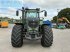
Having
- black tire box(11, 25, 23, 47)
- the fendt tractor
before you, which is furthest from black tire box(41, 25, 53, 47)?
black tire box(11, 25, 23, 47)

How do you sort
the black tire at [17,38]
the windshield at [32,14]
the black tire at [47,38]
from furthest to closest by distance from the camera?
the windshield at [32,14], the black tire at [47,38], the black tire at [17,38]

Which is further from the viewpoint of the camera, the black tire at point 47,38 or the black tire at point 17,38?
the black tire at point 47,38

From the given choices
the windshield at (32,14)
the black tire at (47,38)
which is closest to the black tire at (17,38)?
the black tire at (47,38)

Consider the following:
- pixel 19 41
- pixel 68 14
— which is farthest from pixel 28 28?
pixel 68 14

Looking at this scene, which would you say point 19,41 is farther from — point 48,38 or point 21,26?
point 48,38

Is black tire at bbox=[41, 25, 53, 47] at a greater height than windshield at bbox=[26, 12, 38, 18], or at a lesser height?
lesser

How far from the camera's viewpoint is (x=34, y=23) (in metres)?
10.5

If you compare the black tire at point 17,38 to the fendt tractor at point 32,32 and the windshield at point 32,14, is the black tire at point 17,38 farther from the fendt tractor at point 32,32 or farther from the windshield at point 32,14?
the windshield at point 32,14

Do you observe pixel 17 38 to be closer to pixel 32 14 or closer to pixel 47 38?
pixel 47 38

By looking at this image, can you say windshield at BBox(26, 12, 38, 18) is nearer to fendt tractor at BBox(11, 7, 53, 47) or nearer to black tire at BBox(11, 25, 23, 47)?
fendt tractor at BBox(11, 7, 53, 47)

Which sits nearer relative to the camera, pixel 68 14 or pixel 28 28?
pixel 28 28

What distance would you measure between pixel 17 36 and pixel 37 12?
2405 millimetres

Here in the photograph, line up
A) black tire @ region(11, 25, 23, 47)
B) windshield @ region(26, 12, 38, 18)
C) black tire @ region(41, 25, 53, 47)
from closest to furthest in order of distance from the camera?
1. black tire @ region(11, 25, 23, 47)
2. black tire @ region(41, 25, 53, 47)
3. windshield @ region(26, 12, 38, 18)

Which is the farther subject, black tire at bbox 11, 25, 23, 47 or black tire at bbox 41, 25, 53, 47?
black tire at bbox 41, 25, 53, 47
